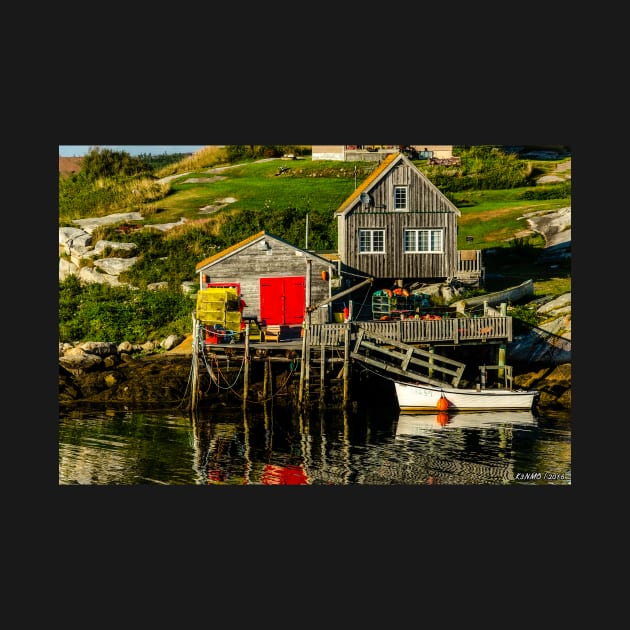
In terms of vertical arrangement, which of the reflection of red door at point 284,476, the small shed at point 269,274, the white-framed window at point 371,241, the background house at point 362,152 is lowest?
the reflection of red door at point 284,476

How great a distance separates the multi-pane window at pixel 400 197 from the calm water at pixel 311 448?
996 centimetres

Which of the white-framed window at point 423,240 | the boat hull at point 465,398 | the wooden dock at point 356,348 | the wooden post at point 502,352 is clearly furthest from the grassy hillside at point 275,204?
the boat hull at point 465,398

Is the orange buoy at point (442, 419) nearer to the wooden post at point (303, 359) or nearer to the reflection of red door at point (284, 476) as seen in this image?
the wooden post at point (303, 359)

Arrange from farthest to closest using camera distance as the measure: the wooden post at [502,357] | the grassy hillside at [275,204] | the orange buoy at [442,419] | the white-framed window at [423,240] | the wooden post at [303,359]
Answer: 1. the grassy hillside at [275,204]
2. the white-framed window at [423,240]
3. the wooden post at [502,357]
4. the wooden post at [303,359]
5. the orange buoy at [442,419]

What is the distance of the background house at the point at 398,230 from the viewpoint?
55781mm

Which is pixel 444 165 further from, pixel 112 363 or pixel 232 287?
pixel 112 363

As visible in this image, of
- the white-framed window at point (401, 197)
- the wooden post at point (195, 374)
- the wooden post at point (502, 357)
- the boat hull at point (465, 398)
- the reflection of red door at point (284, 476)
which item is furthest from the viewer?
the white-framed window at point (401, 197)

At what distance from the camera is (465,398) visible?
163 feet

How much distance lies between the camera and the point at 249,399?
51250mm

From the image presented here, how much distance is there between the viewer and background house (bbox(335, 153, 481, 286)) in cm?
5578

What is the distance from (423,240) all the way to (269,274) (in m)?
6.77

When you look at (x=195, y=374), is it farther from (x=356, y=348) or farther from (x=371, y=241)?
(x=371, y=241)

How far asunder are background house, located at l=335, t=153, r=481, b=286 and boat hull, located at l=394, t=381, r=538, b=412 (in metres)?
7.61

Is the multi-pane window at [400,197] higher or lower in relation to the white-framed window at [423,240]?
higher
